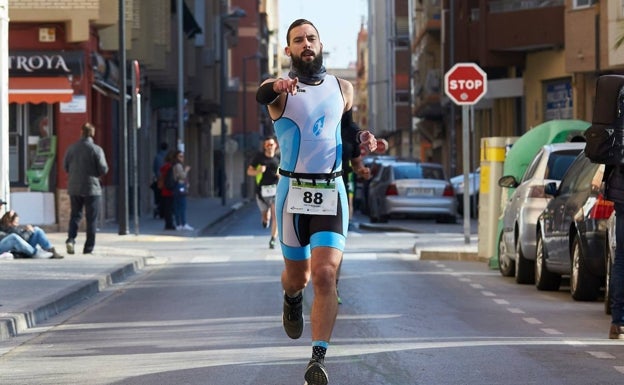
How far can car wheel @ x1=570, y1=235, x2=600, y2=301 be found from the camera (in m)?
15.7

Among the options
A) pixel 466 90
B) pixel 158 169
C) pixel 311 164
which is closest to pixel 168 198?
pixel 158 169

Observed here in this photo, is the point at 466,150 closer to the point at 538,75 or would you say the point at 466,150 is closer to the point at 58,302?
the point at 58,302

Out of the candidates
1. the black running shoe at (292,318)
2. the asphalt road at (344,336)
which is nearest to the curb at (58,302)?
the asphalt road at (344,336)

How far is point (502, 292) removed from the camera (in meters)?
17.7

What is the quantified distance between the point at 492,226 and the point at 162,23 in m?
23.8

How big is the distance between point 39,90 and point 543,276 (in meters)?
17.7

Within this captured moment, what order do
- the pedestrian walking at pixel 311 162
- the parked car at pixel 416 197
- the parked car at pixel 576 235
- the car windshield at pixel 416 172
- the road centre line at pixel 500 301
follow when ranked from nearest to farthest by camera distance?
the pedestrian walking at pixel 311 162, the parked car at pixel 576 235, the road centre line at pixel 500 301, the parked car at pixel 416 197, the car windshield at pixel 416 172

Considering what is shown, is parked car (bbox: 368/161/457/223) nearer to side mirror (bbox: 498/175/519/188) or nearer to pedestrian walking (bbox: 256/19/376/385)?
side mirror (bbox: 498/175/519/188)

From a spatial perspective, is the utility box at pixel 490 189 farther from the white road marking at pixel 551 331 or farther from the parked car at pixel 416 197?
the parked car at pixel 416 197

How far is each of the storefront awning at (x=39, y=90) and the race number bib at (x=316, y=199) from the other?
2455 cm

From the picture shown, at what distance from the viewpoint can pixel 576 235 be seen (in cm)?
1596

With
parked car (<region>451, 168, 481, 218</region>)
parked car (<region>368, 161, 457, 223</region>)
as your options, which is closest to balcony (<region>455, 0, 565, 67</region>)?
parked car (<region>451, 168, 481, 218</region>)

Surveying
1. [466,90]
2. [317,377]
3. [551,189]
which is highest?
[466,90]

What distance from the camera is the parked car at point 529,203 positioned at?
19031 millimetres
